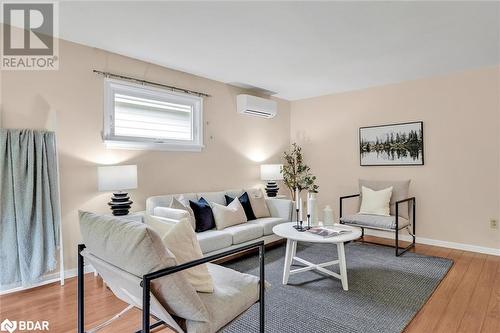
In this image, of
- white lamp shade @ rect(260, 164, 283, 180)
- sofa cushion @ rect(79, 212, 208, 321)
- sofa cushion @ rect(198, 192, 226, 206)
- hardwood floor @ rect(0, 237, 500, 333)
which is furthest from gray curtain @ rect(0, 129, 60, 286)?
white lamp shade @ rect(260, 164, 283, 180)

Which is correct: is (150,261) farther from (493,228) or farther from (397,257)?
(493,228)

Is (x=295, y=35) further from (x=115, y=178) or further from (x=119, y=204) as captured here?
(x=119, y=204)

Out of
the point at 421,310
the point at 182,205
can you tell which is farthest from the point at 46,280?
the point at 421,310

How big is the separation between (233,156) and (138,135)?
61.1 inches

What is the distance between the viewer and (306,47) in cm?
312

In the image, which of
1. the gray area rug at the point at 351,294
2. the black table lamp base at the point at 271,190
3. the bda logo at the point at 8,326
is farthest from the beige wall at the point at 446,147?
the bda logo at the point at 8,326

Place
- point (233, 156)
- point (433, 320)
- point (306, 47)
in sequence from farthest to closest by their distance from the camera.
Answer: point (233, 156) < point (306, 47) < point (433, 320)

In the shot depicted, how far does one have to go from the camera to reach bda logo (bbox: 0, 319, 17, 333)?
6.72 feet

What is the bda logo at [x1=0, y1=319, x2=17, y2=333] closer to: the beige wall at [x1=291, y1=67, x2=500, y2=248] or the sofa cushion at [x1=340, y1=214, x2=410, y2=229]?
the sofa cushion at [x1=340, y1=214, x2=410, y2=229]

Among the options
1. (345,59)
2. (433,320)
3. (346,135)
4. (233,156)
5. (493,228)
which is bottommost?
(433,320)

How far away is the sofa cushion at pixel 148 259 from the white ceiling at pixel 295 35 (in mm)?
1822

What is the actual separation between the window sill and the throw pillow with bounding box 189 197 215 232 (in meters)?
0.83

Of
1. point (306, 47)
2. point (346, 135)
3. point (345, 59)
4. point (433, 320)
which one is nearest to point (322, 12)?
point (306, 47)

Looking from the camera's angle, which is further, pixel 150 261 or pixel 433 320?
pixel 433 320
